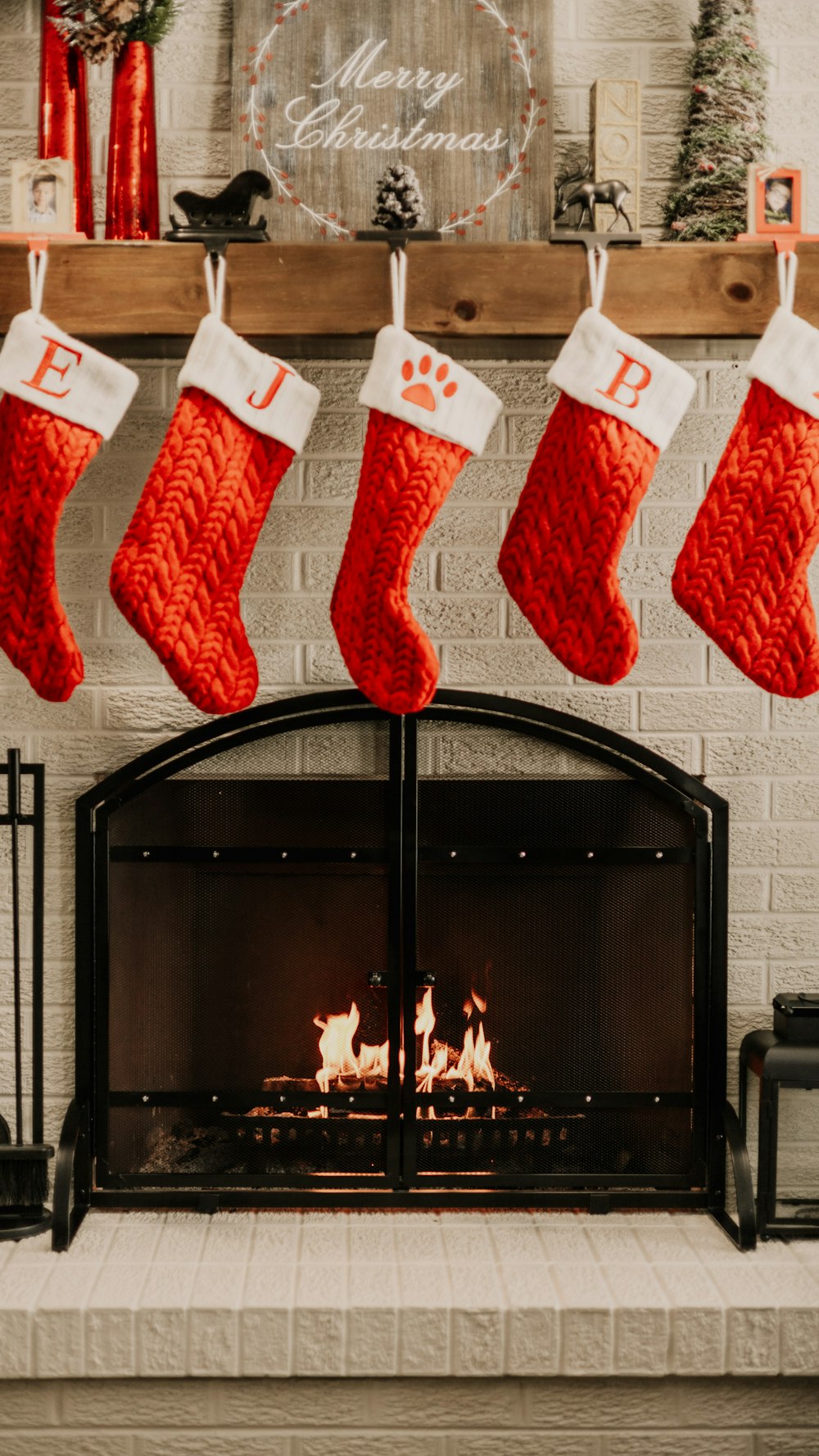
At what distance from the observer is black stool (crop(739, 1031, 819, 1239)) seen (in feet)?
6.59

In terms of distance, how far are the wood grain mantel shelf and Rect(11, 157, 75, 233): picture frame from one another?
0.24 feet

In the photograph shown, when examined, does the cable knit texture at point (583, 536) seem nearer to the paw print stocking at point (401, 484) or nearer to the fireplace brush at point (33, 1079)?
the paw print stocking at point (401, 484)

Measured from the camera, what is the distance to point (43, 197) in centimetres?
184

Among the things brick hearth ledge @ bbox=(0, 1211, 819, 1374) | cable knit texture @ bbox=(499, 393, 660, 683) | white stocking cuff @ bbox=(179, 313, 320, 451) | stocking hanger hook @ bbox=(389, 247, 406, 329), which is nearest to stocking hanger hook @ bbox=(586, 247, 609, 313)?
cable knit texture @ bbox=(499, 393, 660, 683)

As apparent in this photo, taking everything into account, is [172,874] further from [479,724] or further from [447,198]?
[447,198]

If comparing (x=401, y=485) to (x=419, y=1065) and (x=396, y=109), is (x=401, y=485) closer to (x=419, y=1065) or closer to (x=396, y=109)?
(x=396, y=109)

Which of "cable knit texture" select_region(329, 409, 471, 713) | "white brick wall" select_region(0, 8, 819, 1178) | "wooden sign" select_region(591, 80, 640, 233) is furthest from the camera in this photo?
"white brick wall" select_region(0, 8, 819, 1178)

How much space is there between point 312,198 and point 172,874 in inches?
42.3

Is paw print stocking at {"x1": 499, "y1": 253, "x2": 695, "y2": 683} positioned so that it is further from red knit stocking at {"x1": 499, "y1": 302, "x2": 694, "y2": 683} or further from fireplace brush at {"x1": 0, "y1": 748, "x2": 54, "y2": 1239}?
fireplace brush at {"x1": 0, "y1": 748, "x2": 54, "y2": 1239}

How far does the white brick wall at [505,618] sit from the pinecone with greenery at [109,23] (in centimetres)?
15

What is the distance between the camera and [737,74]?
1.98 meters

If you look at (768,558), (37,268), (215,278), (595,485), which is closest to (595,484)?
(595,485)

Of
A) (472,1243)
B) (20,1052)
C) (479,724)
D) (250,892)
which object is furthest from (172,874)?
(472,1243)

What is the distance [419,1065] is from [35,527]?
105 centimetres
